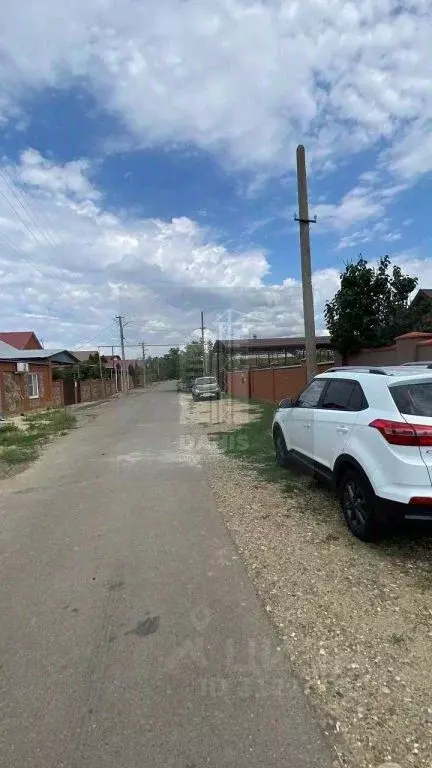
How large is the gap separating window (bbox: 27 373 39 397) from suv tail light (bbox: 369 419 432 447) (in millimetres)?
22289

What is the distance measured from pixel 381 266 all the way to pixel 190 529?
41.8ft

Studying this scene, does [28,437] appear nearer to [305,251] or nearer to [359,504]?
[305,251]

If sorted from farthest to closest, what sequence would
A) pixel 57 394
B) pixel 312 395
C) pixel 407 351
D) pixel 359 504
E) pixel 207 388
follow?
pixel 207 388
pixel 57 394
pixel 407 351
pixel 312 395
pixel 359 504

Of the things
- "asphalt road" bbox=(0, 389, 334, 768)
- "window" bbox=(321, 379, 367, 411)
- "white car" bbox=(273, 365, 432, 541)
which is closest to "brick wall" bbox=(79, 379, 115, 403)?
"asphalt road" bbox=(0, 389, 334, 768)

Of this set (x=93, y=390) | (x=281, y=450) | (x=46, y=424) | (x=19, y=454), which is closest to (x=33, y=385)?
(x=46, y=424)

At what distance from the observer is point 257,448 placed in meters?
10.2

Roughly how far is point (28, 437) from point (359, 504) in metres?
11.3

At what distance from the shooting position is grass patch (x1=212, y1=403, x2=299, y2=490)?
7.47 meters

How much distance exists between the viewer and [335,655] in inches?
111

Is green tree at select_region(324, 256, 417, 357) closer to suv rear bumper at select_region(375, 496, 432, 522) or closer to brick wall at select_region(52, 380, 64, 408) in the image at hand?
suv rear bumper at select_region(375, 496, 432, 522)

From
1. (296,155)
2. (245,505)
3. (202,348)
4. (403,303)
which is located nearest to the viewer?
(245,505)

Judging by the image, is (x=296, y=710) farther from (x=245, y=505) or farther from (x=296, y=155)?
(x=296, y=155)

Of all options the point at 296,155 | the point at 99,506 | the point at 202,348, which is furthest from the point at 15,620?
the point at 202,348

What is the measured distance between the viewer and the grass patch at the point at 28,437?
10265mm
